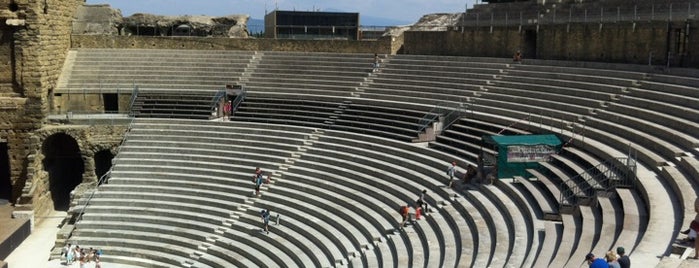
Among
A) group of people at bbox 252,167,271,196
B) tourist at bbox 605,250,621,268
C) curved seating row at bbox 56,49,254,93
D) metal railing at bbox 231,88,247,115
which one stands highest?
curved seating row at bbox 56,49,254,93

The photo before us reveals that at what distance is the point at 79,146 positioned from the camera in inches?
945

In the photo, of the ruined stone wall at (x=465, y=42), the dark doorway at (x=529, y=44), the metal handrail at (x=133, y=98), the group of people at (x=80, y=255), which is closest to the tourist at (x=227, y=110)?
the metal handrail at (x=133, y=98)

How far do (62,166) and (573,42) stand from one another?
1851 centimetres

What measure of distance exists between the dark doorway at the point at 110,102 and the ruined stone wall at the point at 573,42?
11532 mm

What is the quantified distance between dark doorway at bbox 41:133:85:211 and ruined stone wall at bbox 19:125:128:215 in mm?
316

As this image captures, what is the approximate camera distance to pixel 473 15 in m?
28.3

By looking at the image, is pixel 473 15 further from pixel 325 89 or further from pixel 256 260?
pixel 256 260

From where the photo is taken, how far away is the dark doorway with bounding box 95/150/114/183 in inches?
990

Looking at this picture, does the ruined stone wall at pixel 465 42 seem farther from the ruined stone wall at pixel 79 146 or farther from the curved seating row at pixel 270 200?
the ruined stone wall at pixel 79 146

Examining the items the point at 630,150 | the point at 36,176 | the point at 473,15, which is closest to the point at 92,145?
the point at 36,176

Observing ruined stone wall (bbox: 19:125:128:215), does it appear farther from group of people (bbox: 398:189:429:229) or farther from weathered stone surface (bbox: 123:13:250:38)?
group of people (bbox: 398:189:429:229)

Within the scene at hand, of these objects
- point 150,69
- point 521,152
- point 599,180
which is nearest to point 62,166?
point 150,69

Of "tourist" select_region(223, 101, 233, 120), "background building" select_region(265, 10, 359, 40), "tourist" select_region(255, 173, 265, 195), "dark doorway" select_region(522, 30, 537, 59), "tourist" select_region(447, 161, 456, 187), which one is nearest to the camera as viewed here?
"tourist" select_region(447, 161, 456, 187)

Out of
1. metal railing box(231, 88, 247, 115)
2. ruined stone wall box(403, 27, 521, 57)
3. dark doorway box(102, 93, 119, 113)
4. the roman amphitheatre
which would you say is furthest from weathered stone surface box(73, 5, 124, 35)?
ruined stone wall box(403, 27, 521, 57)
